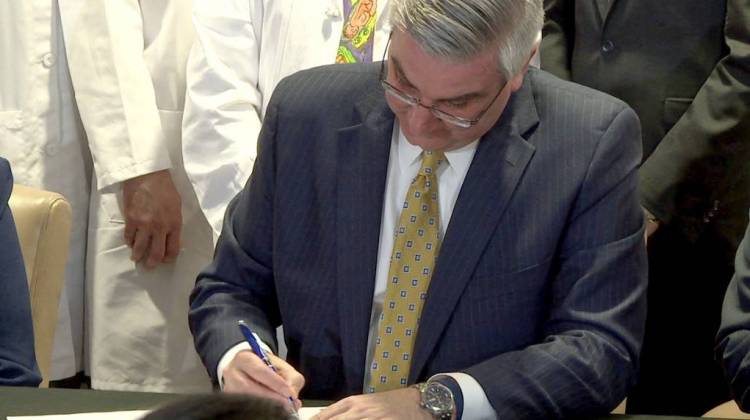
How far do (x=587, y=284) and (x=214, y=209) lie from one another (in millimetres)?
1242

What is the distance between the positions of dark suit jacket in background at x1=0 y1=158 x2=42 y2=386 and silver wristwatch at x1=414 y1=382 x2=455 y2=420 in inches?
27.7

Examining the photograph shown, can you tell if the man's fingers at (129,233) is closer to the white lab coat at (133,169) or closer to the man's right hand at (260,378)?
Answer: the white lab coat at (133,169)

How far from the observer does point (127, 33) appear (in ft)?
11.0

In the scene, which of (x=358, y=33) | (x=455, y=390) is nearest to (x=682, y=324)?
(x=358, y=33)

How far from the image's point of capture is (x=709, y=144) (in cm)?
292

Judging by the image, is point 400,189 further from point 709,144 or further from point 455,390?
point 709,144

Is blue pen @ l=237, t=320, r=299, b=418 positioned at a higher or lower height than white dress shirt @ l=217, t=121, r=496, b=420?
lower

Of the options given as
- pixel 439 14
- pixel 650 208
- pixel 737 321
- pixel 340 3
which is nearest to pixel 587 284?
pixel 737 321

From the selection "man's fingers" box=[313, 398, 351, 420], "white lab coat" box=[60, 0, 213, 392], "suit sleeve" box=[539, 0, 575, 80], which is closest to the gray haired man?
"man's fingers" box=[313, 398, 351, 420]

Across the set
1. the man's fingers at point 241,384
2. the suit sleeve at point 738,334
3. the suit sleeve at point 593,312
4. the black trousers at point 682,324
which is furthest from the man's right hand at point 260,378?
the black trousers at point 682,324

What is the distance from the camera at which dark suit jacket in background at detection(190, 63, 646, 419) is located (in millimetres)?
2248

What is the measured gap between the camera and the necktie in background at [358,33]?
3.10 m

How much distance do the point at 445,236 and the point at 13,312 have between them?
2.53ft

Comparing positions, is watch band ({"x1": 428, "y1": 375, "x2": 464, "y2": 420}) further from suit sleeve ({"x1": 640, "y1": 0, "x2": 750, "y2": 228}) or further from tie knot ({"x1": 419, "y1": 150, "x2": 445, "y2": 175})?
suit sleeve ({"x1": 640, "y1": 0, "x2": 750, "y2": 228})
